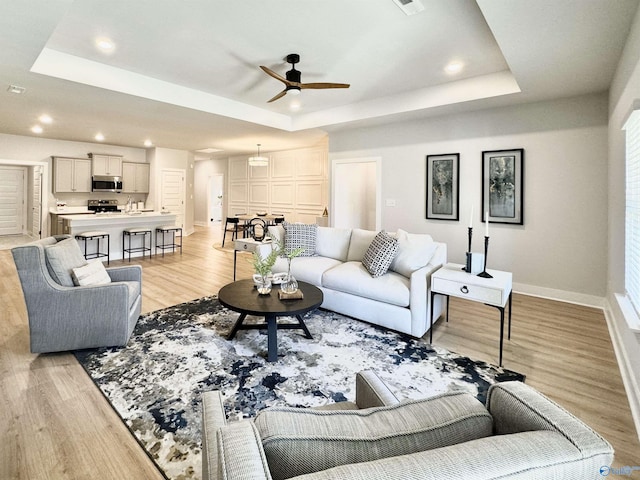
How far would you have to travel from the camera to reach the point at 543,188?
448cm

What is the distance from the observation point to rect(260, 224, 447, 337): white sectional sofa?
3072mm

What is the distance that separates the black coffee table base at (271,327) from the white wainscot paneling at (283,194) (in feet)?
21.2

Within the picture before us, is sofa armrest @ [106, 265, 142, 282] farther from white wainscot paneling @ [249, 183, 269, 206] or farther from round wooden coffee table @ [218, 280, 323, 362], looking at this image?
white wainscot paneling @ [249, 183, 269, 206]

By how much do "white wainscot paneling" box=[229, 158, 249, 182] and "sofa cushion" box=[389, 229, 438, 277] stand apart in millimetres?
8317

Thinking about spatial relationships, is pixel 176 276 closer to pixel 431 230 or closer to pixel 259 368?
pixel 259 368

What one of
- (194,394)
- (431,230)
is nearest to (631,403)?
(194,394)

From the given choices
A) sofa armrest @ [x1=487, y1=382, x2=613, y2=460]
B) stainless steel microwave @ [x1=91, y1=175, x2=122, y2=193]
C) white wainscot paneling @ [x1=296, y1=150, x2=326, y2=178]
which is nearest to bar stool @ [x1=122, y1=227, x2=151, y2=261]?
stainless steel microwave @ [x1=91, y1=175, x2=122, y2=193]

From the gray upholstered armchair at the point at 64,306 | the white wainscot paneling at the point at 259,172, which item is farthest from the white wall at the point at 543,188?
the white wainscot paneling at the point at 259,172

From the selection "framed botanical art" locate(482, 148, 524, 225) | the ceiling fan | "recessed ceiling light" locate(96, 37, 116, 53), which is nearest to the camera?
"recessed ceiling light" locate(96, 37, 116, 53)

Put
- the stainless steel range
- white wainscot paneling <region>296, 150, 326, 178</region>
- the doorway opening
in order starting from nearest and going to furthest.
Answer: white wainscot paneling <region>296, 150, 326, 178</region> < the stainless steel range < the doorway opening

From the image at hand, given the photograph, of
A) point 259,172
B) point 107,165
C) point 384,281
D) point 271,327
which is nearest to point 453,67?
point 384,281

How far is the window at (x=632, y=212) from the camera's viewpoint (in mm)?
2328

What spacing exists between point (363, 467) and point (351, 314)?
3046 mm

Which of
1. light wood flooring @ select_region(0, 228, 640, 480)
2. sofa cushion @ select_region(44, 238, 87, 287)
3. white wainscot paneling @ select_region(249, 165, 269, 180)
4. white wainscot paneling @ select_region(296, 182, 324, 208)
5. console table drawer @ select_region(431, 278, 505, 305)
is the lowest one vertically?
light wood flooring @ select_region(0, 228, 640, 480)
